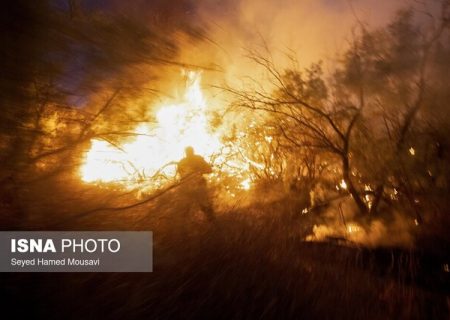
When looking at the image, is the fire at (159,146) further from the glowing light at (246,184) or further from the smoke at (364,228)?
the smoke at (364,228)

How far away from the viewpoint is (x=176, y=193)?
567 cm

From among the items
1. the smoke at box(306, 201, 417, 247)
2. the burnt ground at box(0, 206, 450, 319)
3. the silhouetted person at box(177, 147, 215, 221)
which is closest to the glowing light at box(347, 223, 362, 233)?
the smoke at box(306, 201, 417, 247)

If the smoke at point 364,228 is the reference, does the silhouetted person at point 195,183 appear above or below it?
above

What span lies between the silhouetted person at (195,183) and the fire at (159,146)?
26cm

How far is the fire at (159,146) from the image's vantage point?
5.18 m

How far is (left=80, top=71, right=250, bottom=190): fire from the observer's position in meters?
5.18

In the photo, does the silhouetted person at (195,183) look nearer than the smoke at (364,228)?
Yes

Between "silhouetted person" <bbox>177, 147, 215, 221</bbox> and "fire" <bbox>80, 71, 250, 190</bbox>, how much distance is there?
258 millimetres

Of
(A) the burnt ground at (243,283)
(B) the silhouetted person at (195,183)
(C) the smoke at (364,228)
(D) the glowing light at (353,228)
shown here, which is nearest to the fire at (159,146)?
(B) the silhouetted person at (195,183)

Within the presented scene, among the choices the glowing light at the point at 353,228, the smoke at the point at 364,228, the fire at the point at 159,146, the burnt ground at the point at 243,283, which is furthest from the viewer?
the glowing light at the point at 353,228

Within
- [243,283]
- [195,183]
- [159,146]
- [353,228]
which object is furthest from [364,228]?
[159,146]

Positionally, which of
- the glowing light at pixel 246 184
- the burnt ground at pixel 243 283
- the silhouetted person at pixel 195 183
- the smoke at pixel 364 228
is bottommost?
the burnt ground at pixel 243 283

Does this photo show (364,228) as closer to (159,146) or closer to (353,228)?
(353,228)

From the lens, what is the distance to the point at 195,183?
5.82 meters
